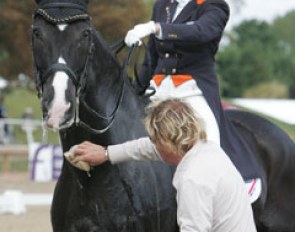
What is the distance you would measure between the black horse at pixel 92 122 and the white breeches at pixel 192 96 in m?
0.21

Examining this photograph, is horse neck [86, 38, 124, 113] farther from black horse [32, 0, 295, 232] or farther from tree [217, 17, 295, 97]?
tree [217, 17, 295, 97]

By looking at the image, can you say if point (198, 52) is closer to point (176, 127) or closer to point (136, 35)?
point (136, 35)

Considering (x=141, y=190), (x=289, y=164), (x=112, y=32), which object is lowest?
(x=112, y=32)

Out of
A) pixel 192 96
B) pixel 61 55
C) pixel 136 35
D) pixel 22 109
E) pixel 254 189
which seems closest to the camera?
pixel 61 55

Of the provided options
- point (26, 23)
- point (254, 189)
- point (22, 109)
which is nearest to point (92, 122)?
point (254, 189)

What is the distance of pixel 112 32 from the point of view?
86.9ft

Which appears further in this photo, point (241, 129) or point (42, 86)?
point (241, 129)

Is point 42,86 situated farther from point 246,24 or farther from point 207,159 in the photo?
point 246,24

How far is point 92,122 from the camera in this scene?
4.29 m

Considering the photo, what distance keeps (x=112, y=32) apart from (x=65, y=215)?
73.6 ft

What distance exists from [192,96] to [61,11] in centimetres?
122

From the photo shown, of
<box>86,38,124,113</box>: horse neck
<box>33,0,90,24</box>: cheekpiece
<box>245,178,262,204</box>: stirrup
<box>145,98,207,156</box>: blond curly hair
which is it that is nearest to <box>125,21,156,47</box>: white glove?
<box>86,38,124,113</box>: horse neck

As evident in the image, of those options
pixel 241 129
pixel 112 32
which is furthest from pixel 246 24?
pixel 241 129

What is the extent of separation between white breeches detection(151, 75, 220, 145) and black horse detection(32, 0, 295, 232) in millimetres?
208
